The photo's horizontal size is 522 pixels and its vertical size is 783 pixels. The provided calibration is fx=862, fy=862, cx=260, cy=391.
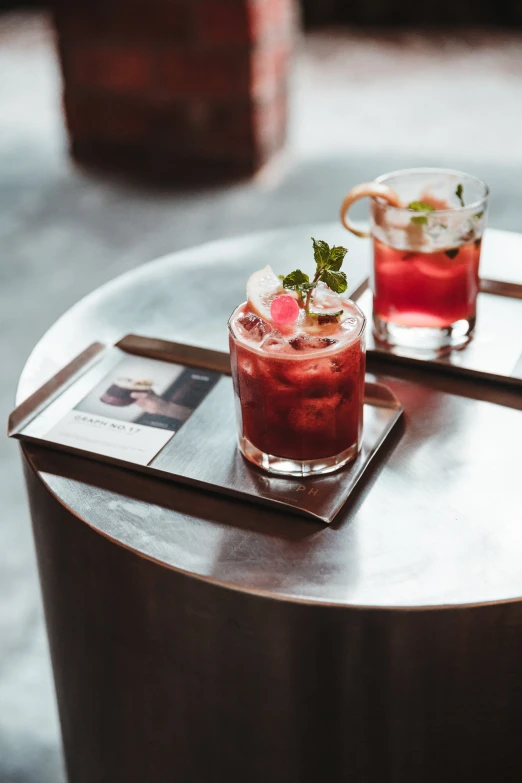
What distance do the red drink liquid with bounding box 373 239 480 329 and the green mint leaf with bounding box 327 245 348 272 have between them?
20cm

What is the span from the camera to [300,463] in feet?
2.69

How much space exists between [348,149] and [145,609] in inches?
116

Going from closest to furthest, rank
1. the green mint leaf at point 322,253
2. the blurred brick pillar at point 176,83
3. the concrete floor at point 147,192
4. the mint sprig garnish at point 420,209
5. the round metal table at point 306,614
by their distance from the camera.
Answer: the round metal table at point 306,614, the green mint leaf at point 322,253, the mint sprig garnish at point 420,209, the concrete floor at point 147,192, the blurred brick pillar at point 176,83

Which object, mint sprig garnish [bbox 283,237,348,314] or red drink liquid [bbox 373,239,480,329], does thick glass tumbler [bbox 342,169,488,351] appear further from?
mint sprig garnish [bbox 283,237,348,314]

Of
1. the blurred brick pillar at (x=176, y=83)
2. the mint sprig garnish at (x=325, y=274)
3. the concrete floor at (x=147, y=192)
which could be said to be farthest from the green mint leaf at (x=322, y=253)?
the blurred brick pillar at (x=176, y=83)

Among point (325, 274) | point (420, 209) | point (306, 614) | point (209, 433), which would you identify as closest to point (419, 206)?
point (420, 209)

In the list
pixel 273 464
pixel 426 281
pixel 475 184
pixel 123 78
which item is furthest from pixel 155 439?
pixel 123 78

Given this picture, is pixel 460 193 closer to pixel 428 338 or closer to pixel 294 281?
pixel 428 338

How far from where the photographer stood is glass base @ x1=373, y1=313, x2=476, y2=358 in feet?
3.37

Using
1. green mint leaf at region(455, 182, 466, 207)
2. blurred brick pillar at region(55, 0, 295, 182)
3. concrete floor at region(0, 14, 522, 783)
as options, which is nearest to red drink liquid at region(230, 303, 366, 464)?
green mint leaf at region(455, 182, 466, 207)

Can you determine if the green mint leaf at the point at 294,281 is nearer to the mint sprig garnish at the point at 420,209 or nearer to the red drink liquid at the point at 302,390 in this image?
the red drink liquid at the point at 302,390

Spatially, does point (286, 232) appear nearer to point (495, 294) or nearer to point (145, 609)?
point (495, 294)

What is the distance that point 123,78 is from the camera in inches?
128

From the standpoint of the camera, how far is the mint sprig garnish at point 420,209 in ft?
3.18
